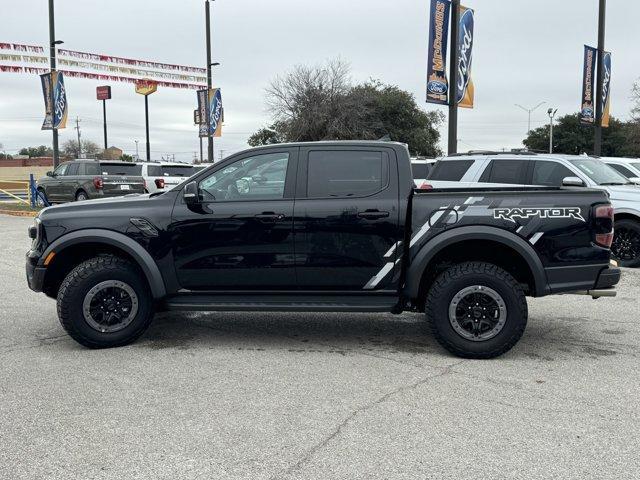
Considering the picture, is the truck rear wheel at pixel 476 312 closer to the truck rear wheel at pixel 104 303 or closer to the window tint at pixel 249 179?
the window tint at pixel 249 179

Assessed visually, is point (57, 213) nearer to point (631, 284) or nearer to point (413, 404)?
point (413, 404)

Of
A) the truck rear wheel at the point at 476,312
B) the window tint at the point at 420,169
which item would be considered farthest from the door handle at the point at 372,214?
the window tint at the point at 420,169

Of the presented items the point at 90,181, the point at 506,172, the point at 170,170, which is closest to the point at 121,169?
the point at 90,181

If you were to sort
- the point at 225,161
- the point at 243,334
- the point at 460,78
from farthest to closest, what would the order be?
the point at 460,78 → the point at 243,334 → the point at 225,161

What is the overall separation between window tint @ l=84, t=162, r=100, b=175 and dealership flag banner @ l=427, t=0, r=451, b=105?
11.7 meters

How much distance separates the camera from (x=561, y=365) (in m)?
5.21

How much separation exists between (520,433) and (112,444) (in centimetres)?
246

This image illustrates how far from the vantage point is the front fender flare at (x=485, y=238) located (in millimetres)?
5293

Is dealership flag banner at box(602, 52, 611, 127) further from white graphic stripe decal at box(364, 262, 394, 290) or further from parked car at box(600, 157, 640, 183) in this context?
white graphic stripe decal at box(364, 262, 394, 290)

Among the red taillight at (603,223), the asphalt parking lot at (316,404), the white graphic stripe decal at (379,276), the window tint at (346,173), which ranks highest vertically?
the window tint at (346,173)

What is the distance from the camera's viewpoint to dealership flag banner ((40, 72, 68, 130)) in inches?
933

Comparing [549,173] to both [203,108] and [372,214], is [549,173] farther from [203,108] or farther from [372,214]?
[203,108]

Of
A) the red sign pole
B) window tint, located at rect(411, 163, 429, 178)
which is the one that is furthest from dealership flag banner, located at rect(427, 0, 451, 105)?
the red sign pole

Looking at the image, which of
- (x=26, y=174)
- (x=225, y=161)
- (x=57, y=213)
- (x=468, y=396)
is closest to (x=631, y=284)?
(x=468, y=396)
